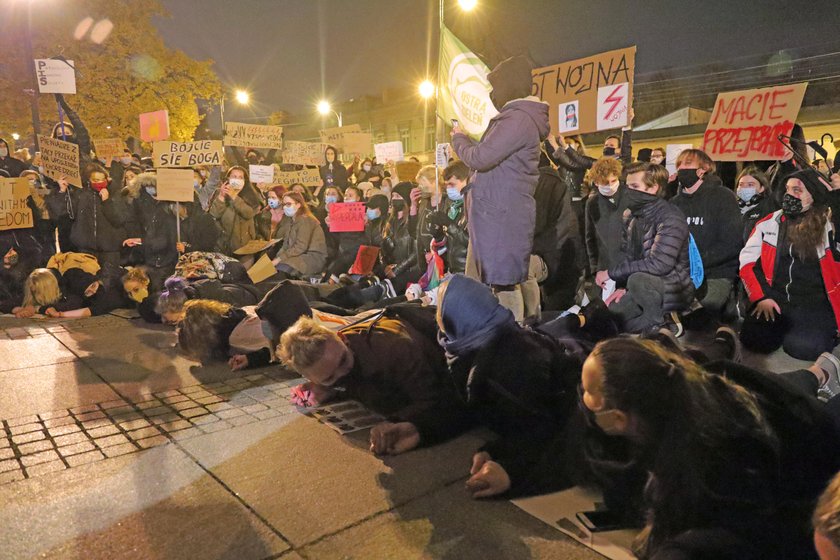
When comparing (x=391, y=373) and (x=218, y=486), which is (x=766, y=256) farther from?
(x=218, y=486)

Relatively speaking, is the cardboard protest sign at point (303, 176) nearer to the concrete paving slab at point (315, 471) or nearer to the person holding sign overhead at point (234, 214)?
the person holding sign overhead at point (234, 214)

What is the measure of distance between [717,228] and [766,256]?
0.61m

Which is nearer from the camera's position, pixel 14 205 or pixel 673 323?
pixel 673 323

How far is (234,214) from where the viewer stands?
350 inches

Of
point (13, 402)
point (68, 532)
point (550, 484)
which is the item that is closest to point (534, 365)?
point (550, 484)

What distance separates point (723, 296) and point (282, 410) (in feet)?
13.0

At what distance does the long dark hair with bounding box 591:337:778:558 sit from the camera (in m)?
1.90

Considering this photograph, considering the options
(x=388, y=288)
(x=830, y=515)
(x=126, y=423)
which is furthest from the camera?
(x=388, y=288)

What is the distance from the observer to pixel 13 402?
167 inches

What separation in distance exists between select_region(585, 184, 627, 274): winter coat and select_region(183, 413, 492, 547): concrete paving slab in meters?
2.73

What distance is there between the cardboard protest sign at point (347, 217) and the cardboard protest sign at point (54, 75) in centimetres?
450

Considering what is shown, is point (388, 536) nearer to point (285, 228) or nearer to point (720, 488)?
point (720, 488)

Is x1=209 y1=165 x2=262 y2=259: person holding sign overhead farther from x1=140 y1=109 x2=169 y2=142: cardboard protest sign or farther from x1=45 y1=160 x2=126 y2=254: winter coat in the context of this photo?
x1=140 y1=109 x2=169 y2=142: cardboard protest sign

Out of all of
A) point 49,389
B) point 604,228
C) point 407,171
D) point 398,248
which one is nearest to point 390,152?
point 407,171
